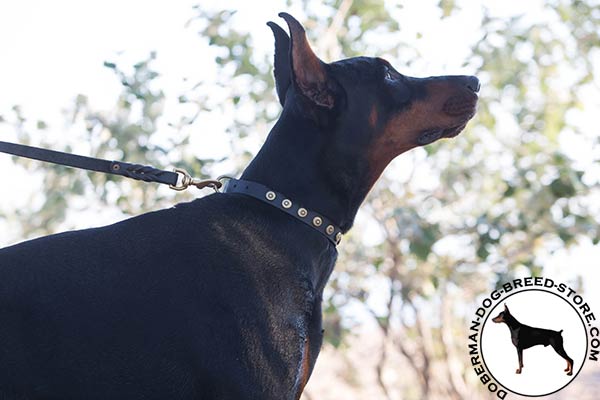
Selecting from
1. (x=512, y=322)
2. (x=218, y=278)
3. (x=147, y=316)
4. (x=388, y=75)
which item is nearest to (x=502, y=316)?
(x=512, y=322)

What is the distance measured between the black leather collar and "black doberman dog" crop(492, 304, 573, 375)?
1.49m

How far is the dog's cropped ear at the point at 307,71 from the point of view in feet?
9.89

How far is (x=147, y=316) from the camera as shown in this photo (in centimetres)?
279

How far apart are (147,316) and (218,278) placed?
252 mm

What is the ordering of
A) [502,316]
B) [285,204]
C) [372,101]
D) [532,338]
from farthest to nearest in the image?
[502,316]
[532,338]
[372,101]
[285,204]

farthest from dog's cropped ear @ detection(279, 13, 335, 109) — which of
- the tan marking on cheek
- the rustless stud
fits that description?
the rustless stud

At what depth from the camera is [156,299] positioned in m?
2.81

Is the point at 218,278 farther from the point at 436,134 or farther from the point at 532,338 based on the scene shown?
the point at 532,338

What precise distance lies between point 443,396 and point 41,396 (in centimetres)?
514

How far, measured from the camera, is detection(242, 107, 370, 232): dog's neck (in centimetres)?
315

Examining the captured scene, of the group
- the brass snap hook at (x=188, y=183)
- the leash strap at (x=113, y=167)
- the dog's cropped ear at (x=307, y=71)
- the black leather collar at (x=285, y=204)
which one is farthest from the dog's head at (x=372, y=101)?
the leash strap at (x=113, y=167)

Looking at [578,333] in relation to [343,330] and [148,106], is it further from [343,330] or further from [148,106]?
[148,106]

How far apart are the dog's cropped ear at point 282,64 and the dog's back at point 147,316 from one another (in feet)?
2.72

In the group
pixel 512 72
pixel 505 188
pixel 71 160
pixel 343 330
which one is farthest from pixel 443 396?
pixel 71 160
